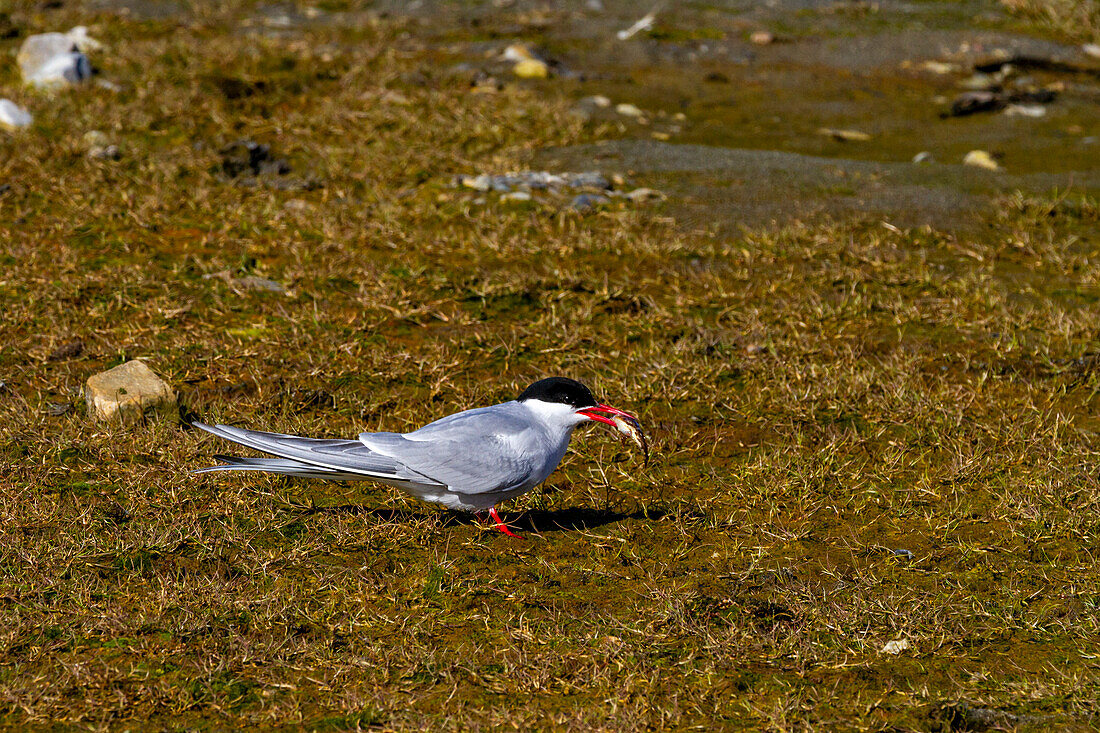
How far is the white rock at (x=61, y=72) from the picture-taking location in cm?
824

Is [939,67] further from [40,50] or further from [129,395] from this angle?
[129,395]

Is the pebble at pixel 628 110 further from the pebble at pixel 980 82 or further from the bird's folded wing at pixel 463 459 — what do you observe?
the bird's folded wing at pixel 463 459

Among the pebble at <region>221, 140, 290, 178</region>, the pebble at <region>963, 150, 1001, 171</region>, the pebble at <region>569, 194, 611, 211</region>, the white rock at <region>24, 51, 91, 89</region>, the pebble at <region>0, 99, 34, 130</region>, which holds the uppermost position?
the white rock at <region>24, 51, 91, 89</region>

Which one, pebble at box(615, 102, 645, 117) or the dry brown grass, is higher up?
the dry brown grass

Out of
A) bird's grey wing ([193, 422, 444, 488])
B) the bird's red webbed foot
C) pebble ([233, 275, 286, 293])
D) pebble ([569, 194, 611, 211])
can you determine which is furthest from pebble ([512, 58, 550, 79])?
bird's grey wing ([193, 422, 444, 488])

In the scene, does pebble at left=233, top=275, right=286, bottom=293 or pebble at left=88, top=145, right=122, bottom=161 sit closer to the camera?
pebble at left=233, top=275, right=286, bottom=293

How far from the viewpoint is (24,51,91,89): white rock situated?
8.24 metres

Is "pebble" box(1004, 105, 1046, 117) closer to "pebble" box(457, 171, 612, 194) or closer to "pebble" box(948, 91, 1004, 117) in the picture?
"pebble" box(948, 91, 1004, 117)

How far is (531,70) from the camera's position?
916 cm

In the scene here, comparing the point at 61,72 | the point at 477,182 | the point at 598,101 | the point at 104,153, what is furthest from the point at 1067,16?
the point at 61,72

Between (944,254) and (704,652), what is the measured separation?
4040 millimetres

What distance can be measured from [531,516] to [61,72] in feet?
20.8

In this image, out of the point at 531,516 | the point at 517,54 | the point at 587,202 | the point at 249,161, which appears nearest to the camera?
the point at 531,516

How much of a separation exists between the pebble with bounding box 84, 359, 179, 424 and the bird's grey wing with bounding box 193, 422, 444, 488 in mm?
1013
